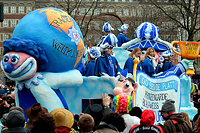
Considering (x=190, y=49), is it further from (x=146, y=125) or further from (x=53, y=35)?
(x=146, y=125)

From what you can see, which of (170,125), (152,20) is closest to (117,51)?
(170,125)

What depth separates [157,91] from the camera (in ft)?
29.6

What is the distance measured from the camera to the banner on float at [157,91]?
8.73 m

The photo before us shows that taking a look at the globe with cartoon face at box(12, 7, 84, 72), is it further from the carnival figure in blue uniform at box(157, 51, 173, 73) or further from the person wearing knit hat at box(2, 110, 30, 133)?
the carnival figure in blue uniform at box(157, 51, 173, 73)

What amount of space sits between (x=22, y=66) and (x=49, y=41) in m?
0.76

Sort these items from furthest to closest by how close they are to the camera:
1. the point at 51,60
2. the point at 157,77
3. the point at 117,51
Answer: the point at 117,51, the point at 157,77, the point at 51,60

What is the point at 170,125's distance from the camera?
4953 millimetres

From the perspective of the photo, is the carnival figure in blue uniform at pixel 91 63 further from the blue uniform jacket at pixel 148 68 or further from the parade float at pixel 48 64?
the parade float at pixel 48 64

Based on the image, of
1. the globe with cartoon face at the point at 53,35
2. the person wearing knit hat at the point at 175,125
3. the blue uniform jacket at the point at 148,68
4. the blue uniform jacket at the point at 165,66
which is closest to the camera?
the person wearing knit hat at the point at 175,125

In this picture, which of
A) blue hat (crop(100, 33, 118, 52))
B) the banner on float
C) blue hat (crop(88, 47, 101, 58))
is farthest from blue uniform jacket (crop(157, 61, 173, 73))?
the banner on float

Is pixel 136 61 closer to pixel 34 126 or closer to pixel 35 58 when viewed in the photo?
pixel 35 58

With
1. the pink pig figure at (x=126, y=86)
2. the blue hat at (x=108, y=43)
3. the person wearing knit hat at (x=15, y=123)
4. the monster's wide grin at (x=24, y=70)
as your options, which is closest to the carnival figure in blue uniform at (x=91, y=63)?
the blue hat at (x=108, y=43)

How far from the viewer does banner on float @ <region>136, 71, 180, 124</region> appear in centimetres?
873

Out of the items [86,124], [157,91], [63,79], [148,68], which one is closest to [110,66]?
[148,68]
